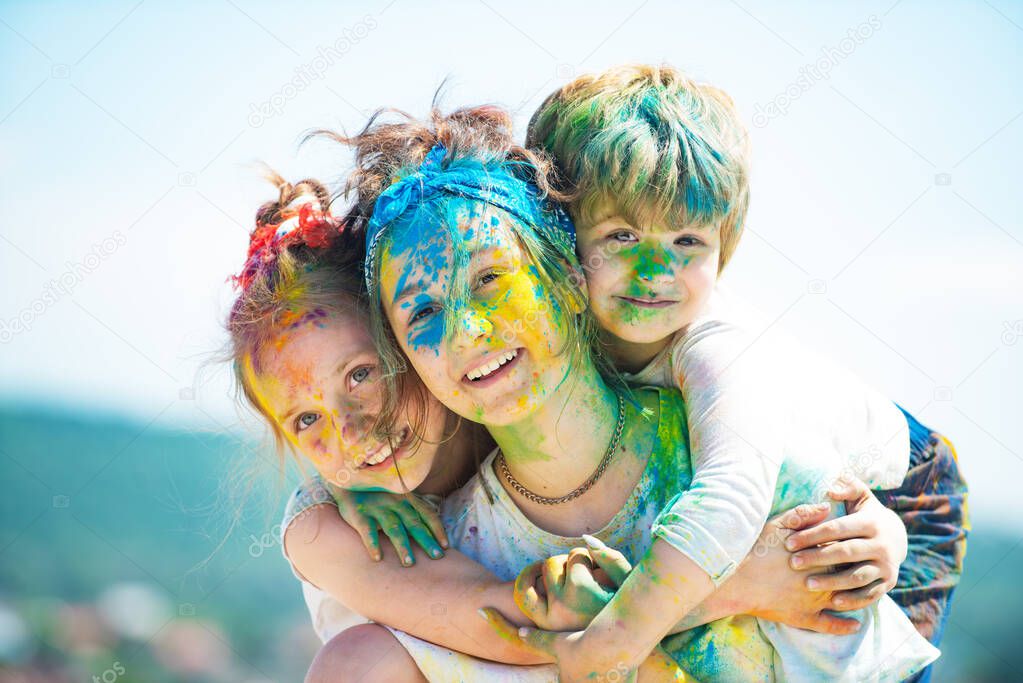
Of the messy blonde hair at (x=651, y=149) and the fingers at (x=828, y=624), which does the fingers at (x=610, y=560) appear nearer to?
the fingers at (x=828, y=624)

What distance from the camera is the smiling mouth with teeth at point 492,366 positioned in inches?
108

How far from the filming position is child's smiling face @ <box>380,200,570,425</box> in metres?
2.71

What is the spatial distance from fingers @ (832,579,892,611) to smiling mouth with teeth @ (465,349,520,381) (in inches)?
43.7

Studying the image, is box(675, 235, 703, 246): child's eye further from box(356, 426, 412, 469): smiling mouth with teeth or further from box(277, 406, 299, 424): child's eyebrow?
box(277, 406, 299, 424): child's eyebrow

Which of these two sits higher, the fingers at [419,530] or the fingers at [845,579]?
the fingers at [845,579]

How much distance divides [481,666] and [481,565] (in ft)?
1.08

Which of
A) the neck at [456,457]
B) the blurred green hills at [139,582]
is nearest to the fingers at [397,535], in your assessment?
the neck at [456,457]

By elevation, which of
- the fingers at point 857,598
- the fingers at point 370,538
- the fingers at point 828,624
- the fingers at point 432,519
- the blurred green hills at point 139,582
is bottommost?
the blurred green hills at point 139,582

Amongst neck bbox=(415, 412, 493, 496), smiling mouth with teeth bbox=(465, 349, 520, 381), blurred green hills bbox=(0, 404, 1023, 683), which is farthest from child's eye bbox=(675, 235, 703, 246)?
blurred green hills bbox=(0, 404, 1023, 683)

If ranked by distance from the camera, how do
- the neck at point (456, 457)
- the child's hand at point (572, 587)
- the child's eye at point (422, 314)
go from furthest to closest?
the neck at point (456, 457), the child's eye at point (422, 314), the child's hand at point (572, 587)

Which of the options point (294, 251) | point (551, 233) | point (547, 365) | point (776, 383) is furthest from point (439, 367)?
point (776, 383)

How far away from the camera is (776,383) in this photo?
8.96 feet

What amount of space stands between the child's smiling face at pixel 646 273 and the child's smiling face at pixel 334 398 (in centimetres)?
69

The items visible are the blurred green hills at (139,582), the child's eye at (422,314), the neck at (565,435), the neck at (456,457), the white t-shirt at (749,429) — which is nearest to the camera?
the white t-shirt at (749,429)
